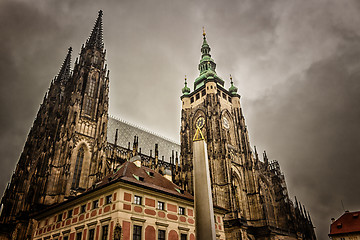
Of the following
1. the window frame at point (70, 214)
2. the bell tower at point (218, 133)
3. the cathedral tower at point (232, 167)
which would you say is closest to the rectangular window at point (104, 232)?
the window frame at point (70, 214)

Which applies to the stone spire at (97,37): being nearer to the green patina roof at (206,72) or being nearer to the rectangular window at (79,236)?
the green patina roof at (206,72)

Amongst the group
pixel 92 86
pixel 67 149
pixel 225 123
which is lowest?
pixel 67 149

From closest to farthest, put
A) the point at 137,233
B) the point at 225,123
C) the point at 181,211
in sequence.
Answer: the point at 137,233 < the point at 181,211 < the point at 225,123

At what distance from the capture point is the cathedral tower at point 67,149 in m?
29.8

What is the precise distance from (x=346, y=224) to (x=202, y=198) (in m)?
46.6

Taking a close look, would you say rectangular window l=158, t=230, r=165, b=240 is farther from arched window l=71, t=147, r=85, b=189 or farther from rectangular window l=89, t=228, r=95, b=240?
arched window l=71, t=147, r=85, b=189

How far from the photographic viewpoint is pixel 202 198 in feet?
30.6

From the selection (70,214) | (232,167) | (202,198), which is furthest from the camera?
(232,167)

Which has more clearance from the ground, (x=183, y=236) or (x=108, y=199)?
(x=108, y=199)

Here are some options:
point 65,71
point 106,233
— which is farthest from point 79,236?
point 65,71

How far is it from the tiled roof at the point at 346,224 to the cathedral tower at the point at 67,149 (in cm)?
3982

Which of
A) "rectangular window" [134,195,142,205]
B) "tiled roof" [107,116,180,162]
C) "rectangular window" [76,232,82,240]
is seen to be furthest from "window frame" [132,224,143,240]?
"tiled roof" [107,116,180,162]

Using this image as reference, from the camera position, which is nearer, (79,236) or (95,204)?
(79,236)

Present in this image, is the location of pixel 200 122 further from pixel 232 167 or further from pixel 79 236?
pixel 79 236
